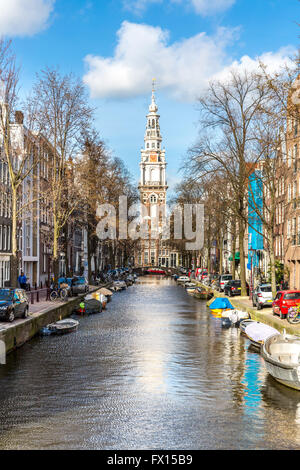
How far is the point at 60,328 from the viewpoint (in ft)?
118

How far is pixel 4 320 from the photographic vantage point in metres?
31.5

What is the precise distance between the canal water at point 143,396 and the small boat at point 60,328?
1032 millimetres

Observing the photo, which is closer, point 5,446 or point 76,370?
point 5,446

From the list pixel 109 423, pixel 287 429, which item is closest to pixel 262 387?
pixel 287 429

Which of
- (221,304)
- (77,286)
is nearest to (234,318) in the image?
(221,304)

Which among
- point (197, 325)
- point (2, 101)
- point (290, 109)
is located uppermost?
point (2, 101)

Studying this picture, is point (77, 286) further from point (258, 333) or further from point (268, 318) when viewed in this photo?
point (258, 333)

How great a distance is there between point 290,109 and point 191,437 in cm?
1323

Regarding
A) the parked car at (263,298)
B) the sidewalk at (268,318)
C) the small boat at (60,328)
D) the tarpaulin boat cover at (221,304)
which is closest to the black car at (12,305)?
the small boat at (60,328)

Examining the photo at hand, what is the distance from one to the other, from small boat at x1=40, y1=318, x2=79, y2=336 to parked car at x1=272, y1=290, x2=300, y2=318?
11.7m

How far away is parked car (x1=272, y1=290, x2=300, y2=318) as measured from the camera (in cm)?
3573

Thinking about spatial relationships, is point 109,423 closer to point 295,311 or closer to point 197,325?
point 295,311

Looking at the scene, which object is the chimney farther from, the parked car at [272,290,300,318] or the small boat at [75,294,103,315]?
the parked car at [272,290,300,318]

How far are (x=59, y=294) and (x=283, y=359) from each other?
28.6 m
